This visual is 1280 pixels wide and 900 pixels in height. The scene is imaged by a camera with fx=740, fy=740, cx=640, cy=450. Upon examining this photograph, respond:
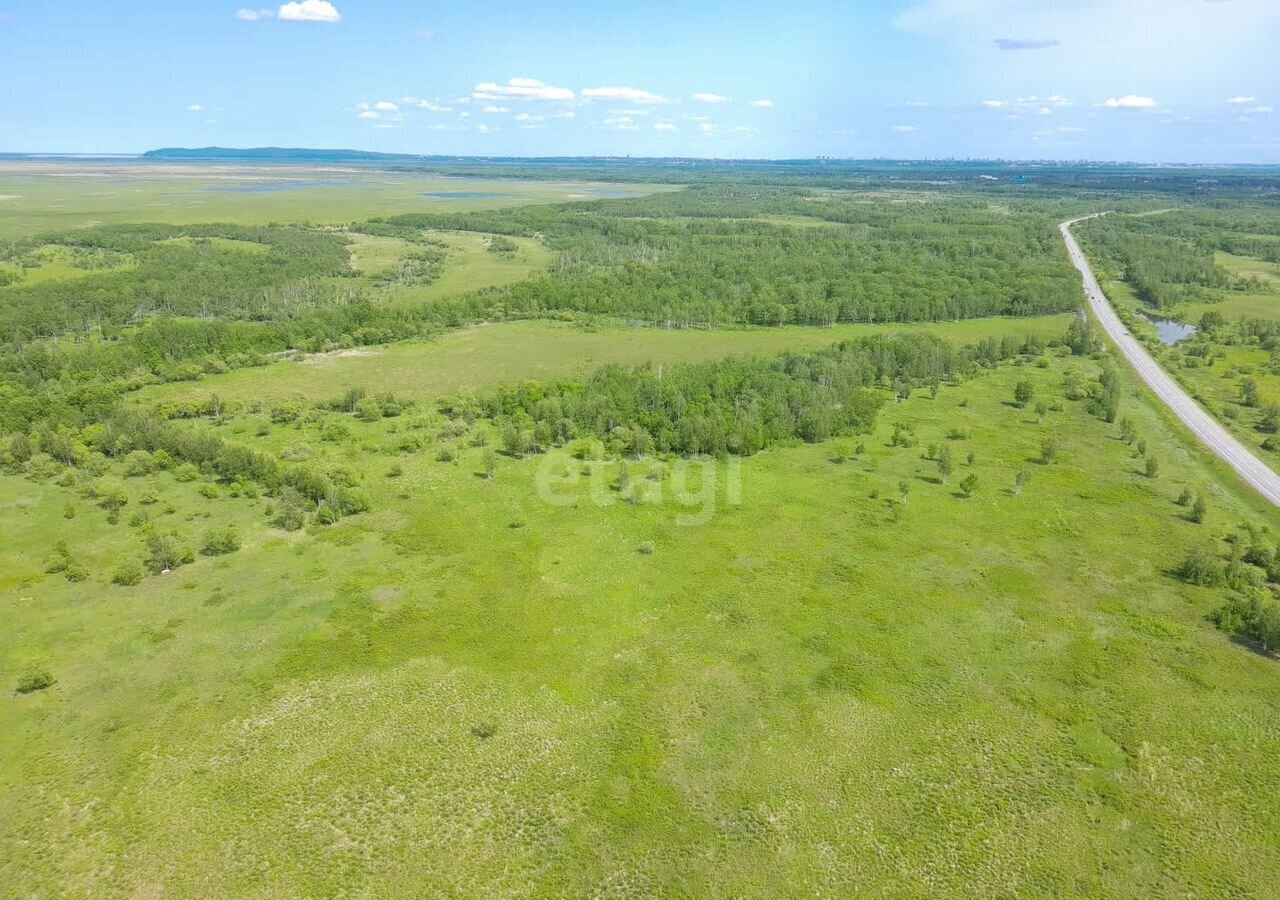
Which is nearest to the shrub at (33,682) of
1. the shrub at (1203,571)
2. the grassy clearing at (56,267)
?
the shrub at (1203,571)

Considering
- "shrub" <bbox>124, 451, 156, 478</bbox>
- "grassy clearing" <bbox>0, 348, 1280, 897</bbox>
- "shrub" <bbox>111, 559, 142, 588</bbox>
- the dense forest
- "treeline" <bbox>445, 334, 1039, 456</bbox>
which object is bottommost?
"grassy clearing" <bbox>0, 348, 1280, 897</bbox>

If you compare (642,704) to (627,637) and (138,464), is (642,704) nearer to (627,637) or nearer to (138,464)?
(627,637)

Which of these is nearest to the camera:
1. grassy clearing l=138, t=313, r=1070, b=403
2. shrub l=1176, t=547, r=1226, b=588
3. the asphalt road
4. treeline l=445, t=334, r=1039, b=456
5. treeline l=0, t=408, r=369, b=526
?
shrub l=1176, t=547, r=1226, b=588

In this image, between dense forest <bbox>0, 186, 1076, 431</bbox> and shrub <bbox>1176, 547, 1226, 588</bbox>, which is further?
dense forest <bbox>0, 186, 1076, 431</bbox>

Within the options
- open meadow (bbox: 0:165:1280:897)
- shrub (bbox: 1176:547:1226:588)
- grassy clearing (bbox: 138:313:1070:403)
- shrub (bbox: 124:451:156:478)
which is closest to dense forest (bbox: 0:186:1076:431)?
open meadow (bbox: 0:165:1280:897)

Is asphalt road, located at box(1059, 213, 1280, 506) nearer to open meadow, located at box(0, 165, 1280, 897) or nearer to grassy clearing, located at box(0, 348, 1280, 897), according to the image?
open meadow, located at box(0, 165, 1280, 897)

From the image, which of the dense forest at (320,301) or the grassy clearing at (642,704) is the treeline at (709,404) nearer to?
the grassy clearing at (642,704)

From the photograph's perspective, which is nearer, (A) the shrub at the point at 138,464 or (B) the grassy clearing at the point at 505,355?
(A) the shrub at the point at 138,464

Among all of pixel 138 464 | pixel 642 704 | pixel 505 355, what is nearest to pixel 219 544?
pixel 138 464
